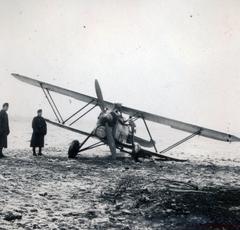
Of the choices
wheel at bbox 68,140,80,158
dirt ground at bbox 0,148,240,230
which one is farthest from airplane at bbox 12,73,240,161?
dirt ground at bbox 0,148,240,230

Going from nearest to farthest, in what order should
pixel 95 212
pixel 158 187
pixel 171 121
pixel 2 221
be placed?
pixel 2 221
pixel 95 212
pixel 158 187
pixel 171 121

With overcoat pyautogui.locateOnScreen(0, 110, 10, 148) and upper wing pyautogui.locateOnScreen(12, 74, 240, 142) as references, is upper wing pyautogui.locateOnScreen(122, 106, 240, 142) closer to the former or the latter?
upper wing pyautogui.locateOnScreen(12, 74, 240, 142)

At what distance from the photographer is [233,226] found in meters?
5.37

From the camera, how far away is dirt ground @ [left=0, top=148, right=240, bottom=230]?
544cm

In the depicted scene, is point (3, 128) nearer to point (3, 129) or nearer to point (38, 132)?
point (3, 129)

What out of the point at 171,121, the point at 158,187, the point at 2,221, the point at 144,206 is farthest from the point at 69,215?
the point at 171,121

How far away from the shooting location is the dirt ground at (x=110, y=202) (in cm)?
544

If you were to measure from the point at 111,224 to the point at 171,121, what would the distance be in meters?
10.2

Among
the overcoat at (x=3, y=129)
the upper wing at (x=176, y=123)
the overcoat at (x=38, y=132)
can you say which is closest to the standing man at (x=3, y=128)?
the overcoat at (x=3, y=129)

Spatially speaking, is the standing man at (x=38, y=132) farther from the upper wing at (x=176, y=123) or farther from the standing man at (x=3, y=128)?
the upper wing at (x=176, y=123)

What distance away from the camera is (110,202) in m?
6.82

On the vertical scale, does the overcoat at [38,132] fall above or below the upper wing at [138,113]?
below

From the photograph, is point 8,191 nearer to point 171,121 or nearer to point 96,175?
point 96,175

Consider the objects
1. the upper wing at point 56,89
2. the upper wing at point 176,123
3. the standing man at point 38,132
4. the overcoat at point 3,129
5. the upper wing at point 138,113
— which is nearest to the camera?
the overcoat at point 3,129
